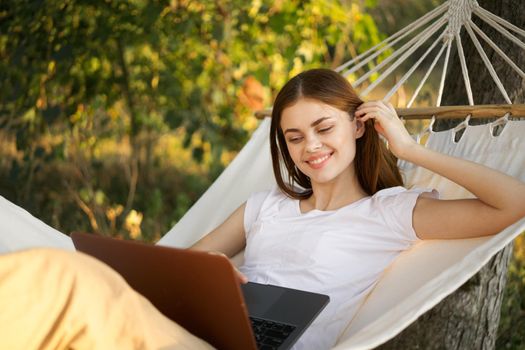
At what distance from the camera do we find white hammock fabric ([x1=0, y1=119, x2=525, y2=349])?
1.15 meters

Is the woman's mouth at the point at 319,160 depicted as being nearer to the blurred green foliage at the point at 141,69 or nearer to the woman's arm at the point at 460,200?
the woman's arm at the point at 460,200

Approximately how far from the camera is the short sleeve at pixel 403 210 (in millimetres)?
1549

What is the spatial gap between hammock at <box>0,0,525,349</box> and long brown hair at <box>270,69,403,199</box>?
108 mm

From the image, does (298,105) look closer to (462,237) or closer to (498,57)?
(462,237)

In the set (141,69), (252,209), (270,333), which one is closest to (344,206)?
(252,209)

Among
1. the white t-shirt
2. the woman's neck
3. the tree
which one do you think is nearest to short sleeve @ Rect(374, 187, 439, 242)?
the white t-shirt

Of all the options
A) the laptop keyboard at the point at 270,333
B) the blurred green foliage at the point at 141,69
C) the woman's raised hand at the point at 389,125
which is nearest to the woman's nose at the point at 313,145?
the woman's raised hand at the point at 389,125

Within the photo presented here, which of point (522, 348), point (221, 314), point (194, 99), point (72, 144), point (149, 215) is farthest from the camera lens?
point (149, 215)

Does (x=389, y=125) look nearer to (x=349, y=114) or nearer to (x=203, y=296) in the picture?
(x=349, y=114)

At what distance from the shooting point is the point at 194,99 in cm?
346

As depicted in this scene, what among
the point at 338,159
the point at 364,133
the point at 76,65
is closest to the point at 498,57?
the point at 364,133

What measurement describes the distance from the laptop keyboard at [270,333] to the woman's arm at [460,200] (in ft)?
1.33

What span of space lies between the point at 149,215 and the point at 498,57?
106 inches

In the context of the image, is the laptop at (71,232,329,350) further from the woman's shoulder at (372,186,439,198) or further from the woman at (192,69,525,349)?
the woman's shoulder at (372,186,439,198)
